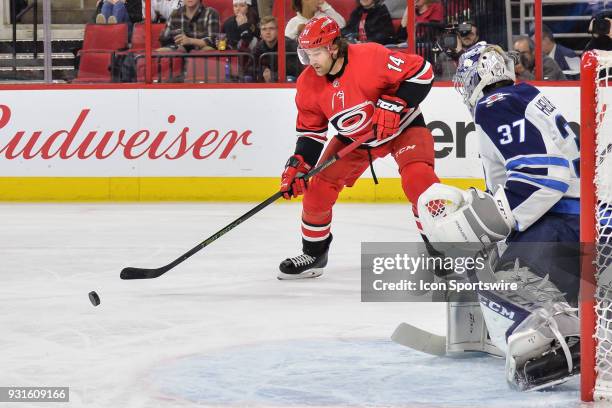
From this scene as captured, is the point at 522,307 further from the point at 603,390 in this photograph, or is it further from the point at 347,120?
the point at 347,120

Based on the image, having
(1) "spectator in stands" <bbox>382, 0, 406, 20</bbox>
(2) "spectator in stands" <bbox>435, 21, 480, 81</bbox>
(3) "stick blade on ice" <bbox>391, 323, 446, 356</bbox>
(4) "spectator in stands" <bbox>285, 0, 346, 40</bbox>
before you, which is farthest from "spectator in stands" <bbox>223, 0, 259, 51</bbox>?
(3) "stick blade on ice" <bbox>391, 323, 446, 356</bbox>

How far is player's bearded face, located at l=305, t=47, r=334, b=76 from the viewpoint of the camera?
4.13 metres

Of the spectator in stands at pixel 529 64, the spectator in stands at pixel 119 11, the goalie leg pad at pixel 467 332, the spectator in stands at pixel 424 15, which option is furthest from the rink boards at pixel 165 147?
the goalie leg pad at pixel 467 332

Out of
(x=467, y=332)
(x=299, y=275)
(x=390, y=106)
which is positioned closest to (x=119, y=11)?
(x=299, y=275)

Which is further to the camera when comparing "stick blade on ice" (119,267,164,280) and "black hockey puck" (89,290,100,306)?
"stick blade on ice" (119,267,164,280)

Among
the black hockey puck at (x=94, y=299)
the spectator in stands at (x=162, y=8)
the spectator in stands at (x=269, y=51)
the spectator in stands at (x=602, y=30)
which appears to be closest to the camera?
the black hockey puck at (x=94, y=299)

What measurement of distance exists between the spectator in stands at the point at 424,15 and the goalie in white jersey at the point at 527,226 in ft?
14.1

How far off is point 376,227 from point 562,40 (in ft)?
6.60

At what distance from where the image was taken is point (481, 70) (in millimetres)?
2777

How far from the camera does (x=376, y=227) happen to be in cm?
580

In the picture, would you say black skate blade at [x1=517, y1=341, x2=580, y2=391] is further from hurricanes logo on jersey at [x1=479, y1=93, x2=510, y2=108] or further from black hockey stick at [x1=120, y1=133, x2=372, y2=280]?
black hockey stick at [x1=120, y1=133, x2=372, y2=280]

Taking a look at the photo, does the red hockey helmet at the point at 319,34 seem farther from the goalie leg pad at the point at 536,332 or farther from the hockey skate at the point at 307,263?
the goalie leg pad at the point at 536,332

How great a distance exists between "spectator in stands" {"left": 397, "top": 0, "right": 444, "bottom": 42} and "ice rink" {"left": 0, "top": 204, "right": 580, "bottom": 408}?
175 cm

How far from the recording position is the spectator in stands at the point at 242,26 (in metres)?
7.10
